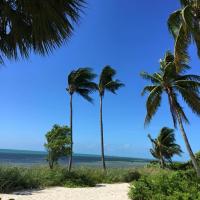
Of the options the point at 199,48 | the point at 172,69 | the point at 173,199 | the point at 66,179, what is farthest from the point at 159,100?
the point at 173,199

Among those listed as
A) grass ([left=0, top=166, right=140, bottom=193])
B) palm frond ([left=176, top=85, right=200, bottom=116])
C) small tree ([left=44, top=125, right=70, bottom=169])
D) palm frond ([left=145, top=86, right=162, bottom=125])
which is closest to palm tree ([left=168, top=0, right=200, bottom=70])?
palm frond ([left=176, top=85, right=200, bottom=116])

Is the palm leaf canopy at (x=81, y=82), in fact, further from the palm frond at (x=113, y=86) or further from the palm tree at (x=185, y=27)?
the palm tree at (x=185, y=27)

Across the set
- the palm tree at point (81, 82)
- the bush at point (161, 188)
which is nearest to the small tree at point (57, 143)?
the palm tree at point (81, 82)

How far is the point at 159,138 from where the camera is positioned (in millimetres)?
41750

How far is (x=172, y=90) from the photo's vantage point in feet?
73.2

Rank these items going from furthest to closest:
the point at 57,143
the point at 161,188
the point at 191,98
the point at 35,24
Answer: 1. the point at 57,143
2. the point at 191,98
3. the point at 161,188
4. the point at 35,24

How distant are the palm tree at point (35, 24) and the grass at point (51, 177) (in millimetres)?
11712

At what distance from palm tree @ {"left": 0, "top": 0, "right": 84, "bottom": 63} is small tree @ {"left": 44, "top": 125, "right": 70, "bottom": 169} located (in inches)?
850

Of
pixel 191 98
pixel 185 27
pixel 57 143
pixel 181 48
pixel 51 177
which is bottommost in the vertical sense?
pixel 51 177

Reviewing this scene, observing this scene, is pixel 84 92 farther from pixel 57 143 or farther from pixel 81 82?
pixel 57 143

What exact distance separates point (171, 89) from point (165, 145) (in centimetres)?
2132

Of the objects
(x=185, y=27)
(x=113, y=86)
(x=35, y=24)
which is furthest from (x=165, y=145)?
(x=35, y=24)

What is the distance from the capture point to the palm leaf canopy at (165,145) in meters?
41.7

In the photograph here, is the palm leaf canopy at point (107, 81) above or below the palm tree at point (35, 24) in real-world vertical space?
above
